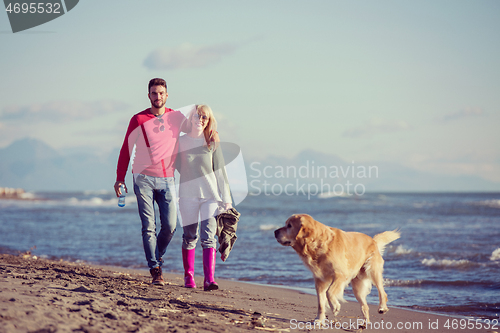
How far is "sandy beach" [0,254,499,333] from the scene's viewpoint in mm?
2928

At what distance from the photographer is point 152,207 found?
4.82 m

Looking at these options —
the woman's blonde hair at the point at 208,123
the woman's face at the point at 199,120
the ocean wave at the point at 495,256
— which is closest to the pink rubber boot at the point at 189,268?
the woman's blonde hair at the point at 208,123

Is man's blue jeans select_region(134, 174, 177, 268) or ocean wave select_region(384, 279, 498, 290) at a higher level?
man's blue jeans select_region(134, 174, 177, 268)

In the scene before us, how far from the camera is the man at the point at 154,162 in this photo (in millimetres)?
4711

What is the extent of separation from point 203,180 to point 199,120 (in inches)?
27.3

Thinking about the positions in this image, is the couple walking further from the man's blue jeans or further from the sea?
the sea

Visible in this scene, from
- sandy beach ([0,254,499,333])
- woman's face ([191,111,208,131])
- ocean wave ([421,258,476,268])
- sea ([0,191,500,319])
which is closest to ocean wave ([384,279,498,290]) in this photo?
sea ([0,191,500,319])

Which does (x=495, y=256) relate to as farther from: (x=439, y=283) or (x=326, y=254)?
(x=326, y=254)

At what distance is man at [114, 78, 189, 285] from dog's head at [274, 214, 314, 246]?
1508 millimetres

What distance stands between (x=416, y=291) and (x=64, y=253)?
7.63 meters

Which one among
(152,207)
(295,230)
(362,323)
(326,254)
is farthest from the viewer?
(152,207)

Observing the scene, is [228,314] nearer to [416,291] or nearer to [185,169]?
[185,169]

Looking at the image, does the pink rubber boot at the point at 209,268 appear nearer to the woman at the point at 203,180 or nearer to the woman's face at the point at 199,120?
the woman at the point at 203,180

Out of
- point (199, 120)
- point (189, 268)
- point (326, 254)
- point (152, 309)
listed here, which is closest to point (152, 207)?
point (189, 268)
